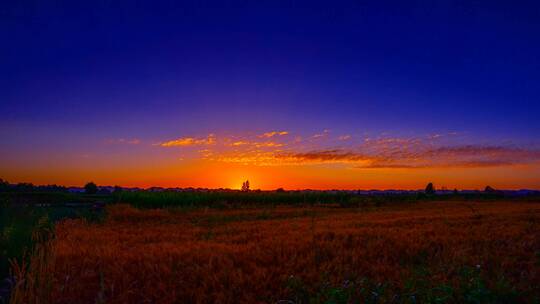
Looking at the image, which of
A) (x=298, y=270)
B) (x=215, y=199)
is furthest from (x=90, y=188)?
(x=298, y=270)

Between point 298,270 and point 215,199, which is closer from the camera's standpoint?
point 298,270

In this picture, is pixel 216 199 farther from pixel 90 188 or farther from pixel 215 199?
pixel 90 188

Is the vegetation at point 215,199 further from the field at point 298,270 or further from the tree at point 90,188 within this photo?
the tree at point 90,188

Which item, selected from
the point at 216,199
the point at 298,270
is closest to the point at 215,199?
the point at 216,199

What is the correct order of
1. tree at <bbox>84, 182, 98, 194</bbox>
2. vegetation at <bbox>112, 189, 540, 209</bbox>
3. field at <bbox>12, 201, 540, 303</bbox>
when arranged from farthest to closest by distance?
tree at <bbox>84, 182, 98, 194</bbox> → vegetation at <bbox>112, 189, 540, 209</bbox> → field at <bbox>12, 201, 540, 303</bbox>

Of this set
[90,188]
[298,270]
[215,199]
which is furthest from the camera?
[90,188]

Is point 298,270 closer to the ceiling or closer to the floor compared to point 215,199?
closer to the floor

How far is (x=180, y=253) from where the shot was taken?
7641 millimetres

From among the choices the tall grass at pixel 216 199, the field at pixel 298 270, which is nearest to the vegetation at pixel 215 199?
the tall grass at pixel 216 199

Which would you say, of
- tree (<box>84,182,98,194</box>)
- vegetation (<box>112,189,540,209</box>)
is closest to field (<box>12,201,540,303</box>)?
vegetation (<box>112,189,540,209</box>)

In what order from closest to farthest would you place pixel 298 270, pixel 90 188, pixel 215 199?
pixel 298 270 < pixel 215 199 < pixel 90 188

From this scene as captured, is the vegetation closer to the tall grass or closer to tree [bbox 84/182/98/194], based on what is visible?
the tall grass

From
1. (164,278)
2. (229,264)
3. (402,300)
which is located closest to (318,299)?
(402,300)

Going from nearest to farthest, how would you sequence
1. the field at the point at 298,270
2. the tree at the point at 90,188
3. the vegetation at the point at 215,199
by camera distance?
1. the field at the point at 298,270
2. the vegetation at the point at 215,199
3. the tree at the point at 90,188
